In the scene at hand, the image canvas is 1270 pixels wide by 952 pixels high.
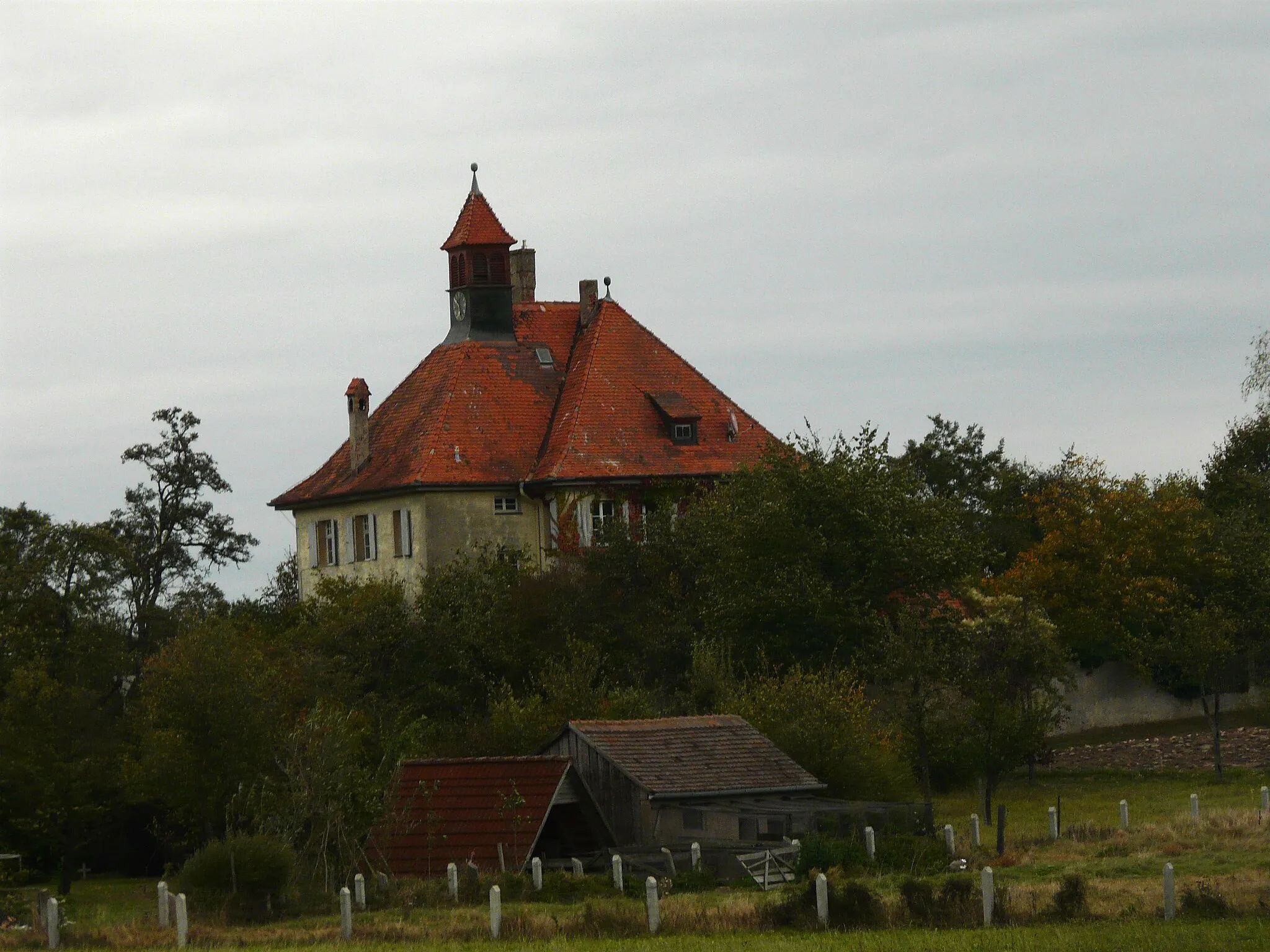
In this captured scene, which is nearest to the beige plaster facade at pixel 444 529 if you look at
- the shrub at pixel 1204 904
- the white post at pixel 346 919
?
the white post at pixel 346 919

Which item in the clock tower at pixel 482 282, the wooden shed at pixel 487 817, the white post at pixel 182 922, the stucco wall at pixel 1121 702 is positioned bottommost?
the white post at pixel 182 922

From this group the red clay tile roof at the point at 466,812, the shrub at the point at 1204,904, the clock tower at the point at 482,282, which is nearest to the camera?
the shrub at the point at 1204,904

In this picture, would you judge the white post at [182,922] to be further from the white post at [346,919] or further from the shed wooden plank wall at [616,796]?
the shed wooden plank wall at [616,796]

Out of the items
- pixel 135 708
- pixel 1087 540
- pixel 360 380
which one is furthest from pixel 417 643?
pixel 1087 540

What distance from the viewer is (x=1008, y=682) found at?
4550 cm

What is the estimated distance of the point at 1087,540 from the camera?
65.2m

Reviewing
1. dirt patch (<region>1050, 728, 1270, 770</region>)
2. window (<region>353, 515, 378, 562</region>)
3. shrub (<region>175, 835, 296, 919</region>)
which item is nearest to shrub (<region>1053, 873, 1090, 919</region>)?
shrub (<region>175, 835, 296, 919</region>)

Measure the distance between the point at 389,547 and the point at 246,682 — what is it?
14.9m

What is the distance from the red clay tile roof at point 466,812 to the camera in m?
36.7

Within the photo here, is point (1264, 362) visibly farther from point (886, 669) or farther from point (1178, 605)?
point (886, 669)

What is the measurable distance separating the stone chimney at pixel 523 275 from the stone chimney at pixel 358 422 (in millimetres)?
8542

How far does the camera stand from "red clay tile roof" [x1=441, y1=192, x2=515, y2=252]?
62.8 metres

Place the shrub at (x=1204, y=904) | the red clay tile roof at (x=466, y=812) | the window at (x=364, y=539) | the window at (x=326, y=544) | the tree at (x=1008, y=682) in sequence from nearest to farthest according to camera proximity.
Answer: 1. the shrub at (x=1204, y=904)
2. the red clay tile roof at (x=466, y=812)
3. the tree at (x=1008, y=682)
4. the window at (x=364, y=539)
5. the window at (x=326, y=544)

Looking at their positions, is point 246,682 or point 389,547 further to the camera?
point 389,547
